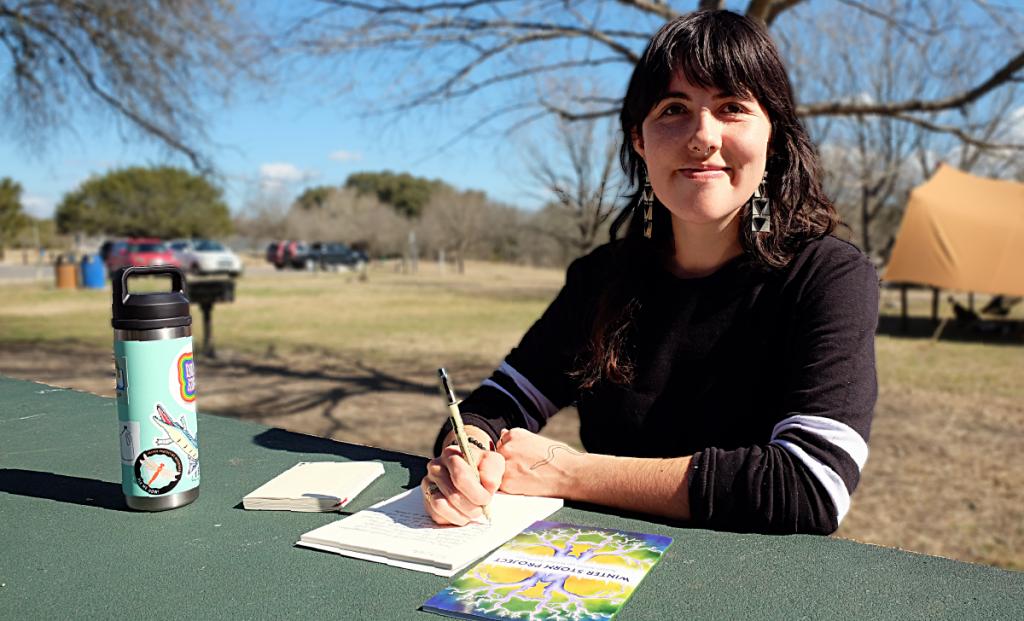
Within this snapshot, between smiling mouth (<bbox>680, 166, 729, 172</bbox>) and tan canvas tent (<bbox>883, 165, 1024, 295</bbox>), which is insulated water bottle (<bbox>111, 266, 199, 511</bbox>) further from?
tan canvas tent (<bbox>883, 165, 1024, 295</bbox>)

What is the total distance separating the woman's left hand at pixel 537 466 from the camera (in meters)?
1.46

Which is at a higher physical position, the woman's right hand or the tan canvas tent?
the tan canvas tent

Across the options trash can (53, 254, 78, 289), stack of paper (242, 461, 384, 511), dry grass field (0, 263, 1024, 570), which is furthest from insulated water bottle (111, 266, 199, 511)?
trash can (53, 254, 78, 289)

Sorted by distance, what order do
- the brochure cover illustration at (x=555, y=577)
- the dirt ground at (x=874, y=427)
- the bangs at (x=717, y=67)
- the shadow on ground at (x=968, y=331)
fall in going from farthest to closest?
1. the shadow on ground at (x=968, y=331)
2. the dirt ground at (x=874, y=427)
3. the bangs at (x=717, y=67)
4. the brochure cover illustration at (x=555, y=577)

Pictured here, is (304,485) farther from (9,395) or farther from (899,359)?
(899,359)

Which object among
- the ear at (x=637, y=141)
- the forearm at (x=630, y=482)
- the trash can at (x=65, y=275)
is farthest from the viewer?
the trash can at (x=65, y=275)

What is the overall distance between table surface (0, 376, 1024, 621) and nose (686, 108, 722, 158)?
0.70 metres

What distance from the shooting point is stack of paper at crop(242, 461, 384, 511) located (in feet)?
4.51

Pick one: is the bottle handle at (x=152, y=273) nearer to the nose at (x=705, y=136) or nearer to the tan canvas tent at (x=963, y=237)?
the nose at (x=705, y=136)

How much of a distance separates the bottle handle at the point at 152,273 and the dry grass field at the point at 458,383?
309 centimetres

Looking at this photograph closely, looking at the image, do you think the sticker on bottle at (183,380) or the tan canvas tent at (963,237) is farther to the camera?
the tan canvas tent at (963,237)

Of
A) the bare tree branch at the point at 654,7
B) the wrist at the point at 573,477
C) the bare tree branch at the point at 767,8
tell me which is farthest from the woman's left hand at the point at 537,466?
the bare tree branch at the point at 654,7

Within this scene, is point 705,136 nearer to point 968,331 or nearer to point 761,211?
point 761,211

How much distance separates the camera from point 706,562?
45.2 inches
